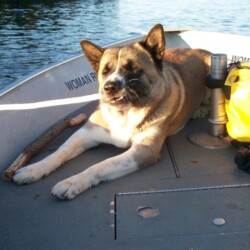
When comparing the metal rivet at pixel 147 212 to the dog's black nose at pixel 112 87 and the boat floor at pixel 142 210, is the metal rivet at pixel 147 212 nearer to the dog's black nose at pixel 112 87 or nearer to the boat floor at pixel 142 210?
the boat floor at pixel 142 210

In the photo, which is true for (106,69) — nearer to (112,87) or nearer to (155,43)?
(112,87)

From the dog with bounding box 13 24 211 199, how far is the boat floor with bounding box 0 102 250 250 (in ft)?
0.35

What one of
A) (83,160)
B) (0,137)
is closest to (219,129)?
(83,160)

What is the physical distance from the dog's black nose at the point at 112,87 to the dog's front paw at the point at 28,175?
2.91 ft

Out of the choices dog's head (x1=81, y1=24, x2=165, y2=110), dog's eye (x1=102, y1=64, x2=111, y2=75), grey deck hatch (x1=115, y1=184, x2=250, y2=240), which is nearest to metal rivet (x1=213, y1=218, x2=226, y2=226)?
grey deck hatch (x1=115, y1=184, x2=250, y2=240)

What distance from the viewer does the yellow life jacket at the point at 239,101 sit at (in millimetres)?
3342

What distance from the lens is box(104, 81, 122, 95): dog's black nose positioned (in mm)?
3268

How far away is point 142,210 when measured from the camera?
8.95ft

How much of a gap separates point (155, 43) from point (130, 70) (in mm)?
364

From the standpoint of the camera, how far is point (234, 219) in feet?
8.38

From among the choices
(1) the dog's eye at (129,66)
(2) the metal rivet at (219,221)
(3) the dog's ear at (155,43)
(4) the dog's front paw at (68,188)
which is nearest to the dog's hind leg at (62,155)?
(4) the dog's front paw at (68,188)

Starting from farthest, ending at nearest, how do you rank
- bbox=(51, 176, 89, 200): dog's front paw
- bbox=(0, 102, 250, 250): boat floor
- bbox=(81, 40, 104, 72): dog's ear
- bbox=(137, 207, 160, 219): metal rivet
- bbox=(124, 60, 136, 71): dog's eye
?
1. bbox=(81, 40, 104, 72): dog's ear
2. bbox=(124, 60, 136, 71): dog's eye
3. bbox=(51, 176, 89, 200): dog's front paw
4. bbox=(137, 207, 160, 219): metal rivet
5. bbox=(0, 102, 250, 250): boat floor

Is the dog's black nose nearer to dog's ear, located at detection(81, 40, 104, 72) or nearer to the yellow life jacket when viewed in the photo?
dog's ear, located at detection(81, 40, 104, 72)

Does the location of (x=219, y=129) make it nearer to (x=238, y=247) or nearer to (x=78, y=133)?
(x=78, y=133)
